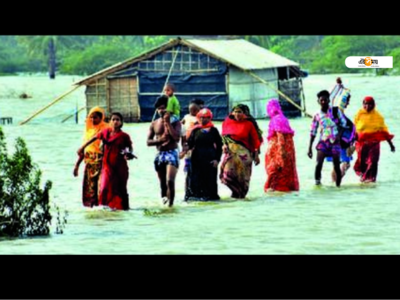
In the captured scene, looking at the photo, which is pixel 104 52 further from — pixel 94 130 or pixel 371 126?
pixel 94 130

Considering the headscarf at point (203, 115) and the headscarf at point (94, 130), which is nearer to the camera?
the headscarf at point (94, 130)

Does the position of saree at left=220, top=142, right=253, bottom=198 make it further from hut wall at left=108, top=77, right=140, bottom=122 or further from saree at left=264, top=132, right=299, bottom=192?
hut wall at left=108, top=77, right=140, bottom=122

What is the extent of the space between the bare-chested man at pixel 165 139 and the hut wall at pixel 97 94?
9.91 m

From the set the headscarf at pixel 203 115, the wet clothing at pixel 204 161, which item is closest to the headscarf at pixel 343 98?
the wet clothing at pixel 204 161

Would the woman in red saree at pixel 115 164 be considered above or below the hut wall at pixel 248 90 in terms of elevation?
below

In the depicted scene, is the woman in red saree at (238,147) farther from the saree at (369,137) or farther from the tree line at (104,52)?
the saree at (369,137)

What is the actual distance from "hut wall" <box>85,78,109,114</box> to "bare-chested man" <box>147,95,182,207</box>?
32.5 feet

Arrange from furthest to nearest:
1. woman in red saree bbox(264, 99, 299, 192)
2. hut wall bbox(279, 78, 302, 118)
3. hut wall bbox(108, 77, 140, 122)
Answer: hut wall bbox(279, 78, 302, 118), hut wall bbox(108, 77, 140, 122), woman in red saree bbox(264, 99, 299, 192)

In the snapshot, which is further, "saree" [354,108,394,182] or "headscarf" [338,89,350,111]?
"headscarf" [338,89,350,111]

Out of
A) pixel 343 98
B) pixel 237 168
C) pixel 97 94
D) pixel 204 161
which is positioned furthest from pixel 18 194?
pixel 97 94

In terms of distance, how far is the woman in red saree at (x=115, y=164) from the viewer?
12.4 m

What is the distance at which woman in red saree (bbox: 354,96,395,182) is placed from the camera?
14.7 meters

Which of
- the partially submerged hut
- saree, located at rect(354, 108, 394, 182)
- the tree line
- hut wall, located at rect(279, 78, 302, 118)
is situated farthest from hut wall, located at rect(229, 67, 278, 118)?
saree, located at rect(354, 108, 394, 182)
